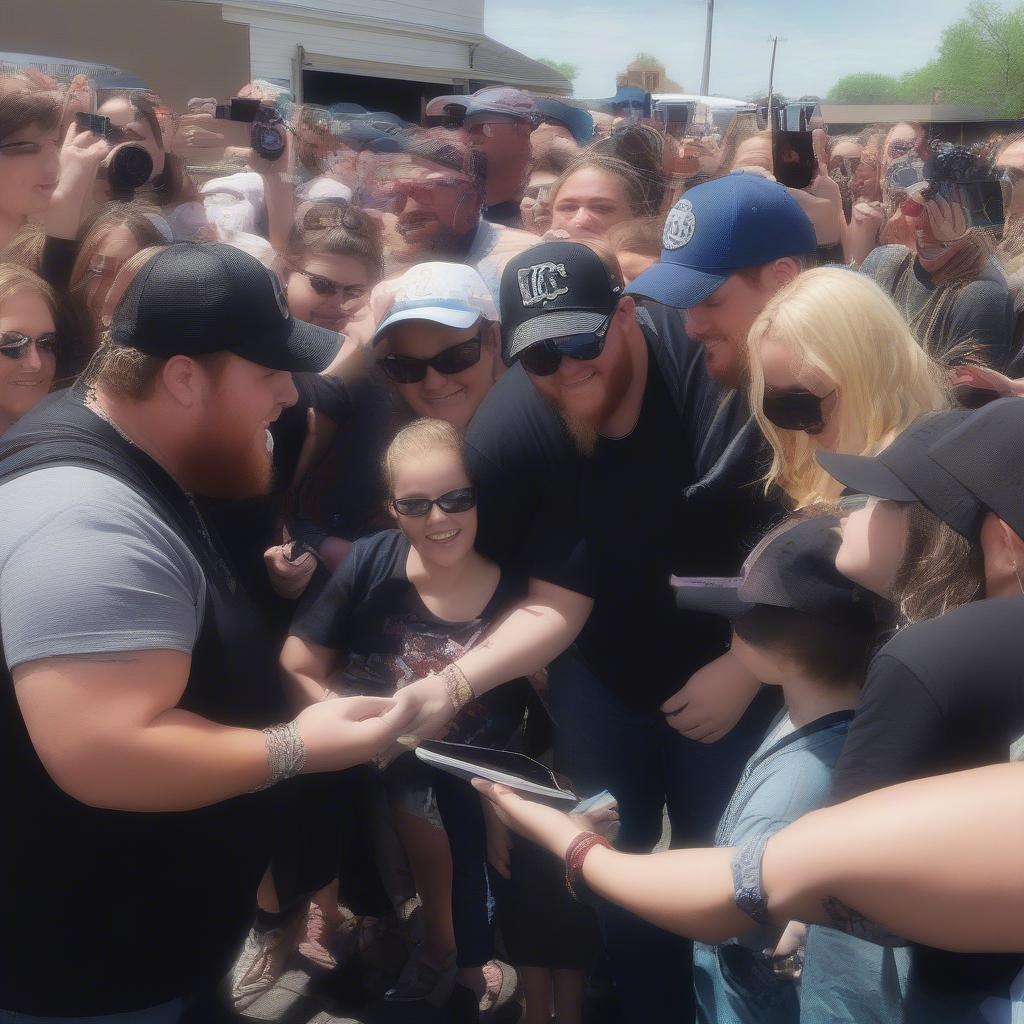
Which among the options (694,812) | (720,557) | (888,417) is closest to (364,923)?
(694,812)

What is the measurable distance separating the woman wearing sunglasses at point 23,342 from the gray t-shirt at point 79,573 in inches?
53.7

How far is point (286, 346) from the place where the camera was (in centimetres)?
169

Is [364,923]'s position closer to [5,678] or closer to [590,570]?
[590,570]

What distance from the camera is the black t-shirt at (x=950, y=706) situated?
1127 millimetres

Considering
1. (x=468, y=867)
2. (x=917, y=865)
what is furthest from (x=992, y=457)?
(x=468, y=867)

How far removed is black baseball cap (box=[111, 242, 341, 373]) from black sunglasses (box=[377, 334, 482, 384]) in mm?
727

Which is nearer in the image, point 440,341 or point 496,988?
point 440,341

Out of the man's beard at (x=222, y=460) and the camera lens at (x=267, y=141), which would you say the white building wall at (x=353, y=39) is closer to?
the camera lens at (x=267, y=141)

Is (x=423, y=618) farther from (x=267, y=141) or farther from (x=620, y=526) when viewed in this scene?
(x=267, y=141)

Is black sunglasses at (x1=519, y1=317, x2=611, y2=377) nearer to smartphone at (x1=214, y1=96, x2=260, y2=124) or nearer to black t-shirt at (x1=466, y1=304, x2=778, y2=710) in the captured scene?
black t-shirt at (x1=466, y1=304, x2=778, y2=710)

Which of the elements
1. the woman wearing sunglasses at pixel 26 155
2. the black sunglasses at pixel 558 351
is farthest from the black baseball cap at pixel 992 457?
the woman wearing sunglasses at pixel 26 155

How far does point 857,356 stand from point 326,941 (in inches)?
88.5

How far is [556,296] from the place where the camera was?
2.10 metres

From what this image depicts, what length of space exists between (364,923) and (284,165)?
10.7 feet
